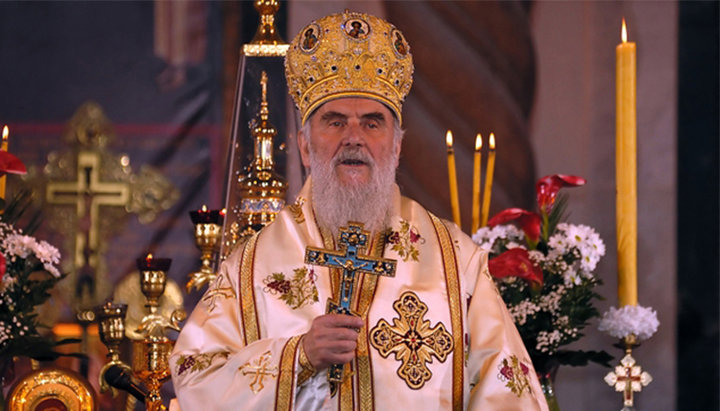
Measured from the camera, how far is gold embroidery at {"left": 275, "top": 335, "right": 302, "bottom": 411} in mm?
3027

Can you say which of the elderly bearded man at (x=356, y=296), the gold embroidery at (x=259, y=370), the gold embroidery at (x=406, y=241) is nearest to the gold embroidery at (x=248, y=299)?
the elderly bearded man at (x=356, y=296)

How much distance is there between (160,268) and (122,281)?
1555mm

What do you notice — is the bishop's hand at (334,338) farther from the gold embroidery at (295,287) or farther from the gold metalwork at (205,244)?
the gold metalwork at (205,244)

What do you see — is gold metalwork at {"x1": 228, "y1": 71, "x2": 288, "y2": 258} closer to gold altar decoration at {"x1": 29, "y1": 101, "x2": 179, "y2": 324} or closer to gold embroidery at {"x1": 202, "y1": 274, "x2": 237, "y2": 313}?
gold embroidery at {"x1": 202, "y1": 274, "x2": 237, "y2": 313}

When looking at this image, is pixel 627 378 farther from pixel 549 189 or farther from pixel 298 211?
pixel 298 211

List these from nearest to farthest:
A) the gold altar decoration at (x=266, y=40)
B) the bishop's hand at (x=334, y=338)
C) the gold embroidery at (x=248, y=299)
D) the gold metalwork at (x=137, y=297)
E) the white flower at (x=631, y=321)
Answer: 1. the bishop's hand at (x=334, y=338)
2. the gold embroidery at (x=248, y=299)
3. the white flower at (x=631, y=321)
4. the gold altar decoration at (x=266, y=40)
5. the gold metalwork at (x=137, y=297)

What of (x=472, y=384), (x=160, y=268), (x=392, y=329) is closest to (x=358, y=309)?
(x=392, y=329)

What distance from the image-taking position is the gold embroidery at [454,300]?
10.4 ft

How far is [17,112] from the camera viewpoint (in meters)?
5.27

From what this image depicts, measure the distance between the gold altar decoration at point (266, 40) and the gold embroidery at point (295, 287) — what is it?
3.42ft

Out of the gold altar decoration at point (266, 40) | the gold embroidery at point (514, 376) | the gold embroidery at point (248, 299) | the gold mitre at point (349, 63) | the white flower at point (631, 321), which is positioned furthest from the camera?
the gold altar decoration at point (266, 40)

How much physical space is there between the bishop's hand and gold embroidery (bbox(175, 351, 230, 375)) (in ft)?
1.11

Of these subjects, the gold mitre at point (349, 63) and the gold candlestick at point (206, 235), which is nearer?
the gold mitre at point (349, 63)

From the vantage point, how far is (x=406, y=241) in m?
3.38
